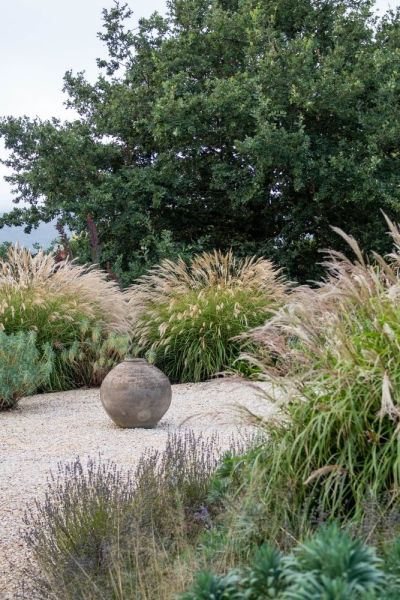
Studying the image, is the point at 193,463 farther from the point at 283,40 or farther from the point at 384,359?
the point at 283,40

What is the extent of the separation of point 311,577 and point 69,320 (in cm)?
777

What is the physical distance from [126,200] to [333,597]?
12406 millimetres

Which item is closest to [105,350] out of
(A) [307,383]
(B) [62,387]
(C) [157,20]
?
(B) [62,387]

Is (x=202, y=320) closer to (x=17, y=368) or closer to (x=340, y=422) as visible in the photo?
(x=17, y=368)

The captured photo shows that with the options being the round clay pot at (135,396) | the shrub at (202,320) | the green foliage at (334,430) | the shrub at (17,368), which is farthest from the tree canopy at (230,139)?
the green foliage at (334,430)

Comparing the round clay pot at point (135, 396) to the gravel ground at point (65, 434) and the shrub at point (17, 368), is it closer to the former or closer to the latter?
the gravel ground at point (65, 434)

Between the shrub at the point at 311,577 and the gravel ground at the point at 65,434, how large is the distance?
148cm

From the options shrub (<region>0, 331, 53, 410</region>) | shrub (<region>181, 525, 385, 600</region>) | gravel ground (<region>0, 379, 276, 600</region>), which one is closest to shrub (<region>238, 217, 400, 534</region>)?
gravel ground (<region>0, 379, 276, 600</region>)

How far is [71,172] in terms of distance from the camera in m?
13.9

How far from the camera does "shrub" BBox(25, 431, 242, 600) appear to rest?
3.03 meters

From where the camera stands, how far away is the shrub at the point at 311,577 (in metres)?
1.68

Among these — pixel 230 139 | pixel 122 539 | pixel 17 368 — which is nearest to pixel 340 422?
pixel 122 539

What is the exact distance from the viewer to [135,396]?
652 centimetres

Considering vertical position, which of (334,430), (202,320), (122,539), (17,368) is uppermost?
(202,320)
